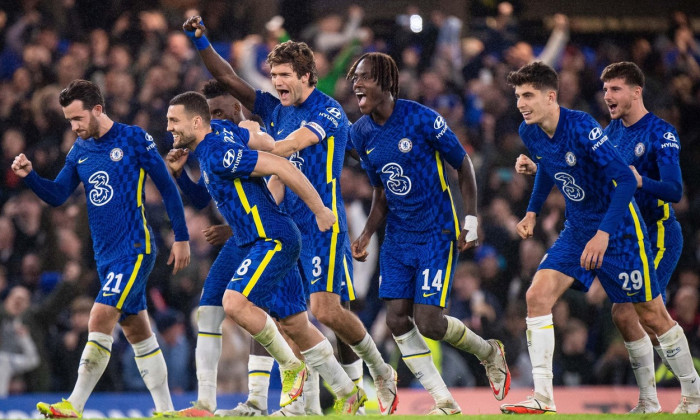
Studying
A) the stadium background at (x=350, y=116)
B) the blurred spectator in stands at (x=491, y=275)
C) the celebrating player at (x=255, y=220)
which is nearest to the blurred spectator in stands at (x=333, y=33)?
the stadium background at (x=350, y=116)

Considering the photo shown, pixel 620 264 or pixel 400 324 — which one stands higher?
pixel 620 264

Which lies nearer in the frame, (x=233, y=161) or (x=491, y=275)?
(x=233, y=161)

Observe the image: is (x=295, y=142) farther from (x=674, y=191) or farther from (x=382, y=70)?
(x=674, y=191)

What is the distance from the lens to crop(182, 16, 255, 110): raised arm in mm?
7461

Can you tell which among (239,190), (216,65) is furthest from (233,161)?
(216,65)

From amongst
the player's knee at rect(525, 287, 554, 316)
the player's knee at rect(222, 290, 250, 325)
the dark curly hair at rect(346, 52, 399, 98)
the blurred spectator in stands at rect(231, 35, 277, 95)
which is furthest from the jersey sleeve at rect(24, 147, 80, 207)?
the blurred spectator in stands at rect(231, 35, 277, 95)

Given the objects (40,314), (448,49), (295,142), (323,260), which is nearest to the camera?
(295,142)

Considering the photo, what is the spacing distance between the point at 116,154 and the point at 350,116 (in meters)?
6.29

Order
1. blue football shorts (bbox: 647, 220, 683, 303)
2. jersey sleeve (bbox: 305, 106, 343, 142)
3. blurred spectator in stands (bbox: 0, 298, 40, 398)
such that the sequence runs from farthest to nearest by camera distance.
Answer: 1. blurred spectator in stands (bbox: 0, 298, 40, 398)
2. blue football shorts (bbox: 647, 220, 683, 303)
3. jersey sleeve (bbox: 305, 106, 343, 142)

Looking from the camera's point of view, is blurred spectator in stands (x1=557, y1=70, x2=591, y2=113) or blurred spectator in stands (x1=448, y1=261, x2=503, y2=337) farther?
blurred spectator in stands (x1=557, y1=70, x2=591, y2=113)

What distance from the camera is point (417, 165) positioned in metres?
7.59

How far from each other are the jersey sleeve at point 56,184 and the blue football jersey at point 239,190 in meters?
1.29

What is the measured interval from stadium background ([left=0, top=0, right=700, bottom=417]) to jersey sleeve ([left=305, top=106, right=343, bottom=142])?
4.62 meters

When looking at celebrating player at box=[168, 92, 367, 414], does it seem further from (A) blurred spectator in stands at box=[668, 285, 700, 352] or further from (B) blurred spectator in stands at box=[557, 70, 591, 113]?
(B) blurred spectator in stands at box=[557, 70, 591, 113]
